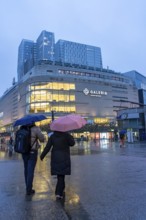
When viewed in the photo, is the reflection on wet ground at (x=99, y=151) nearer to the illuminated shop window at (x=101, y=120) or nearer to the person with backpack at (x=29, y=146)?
the person with backpack at (x=29, y=146)

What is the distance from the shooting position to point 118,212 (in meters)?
4.90

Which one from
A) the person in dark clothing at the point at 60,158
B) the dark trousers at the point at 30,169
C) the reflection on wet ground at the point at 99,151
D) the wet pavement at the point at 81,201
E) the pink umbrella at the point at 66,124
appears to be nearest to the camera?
the wet pavement at the point at 81,201

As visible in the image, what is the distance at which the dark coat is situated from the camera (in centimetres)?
620

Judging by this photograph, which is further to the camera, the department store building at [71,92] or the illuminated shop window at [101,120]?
the illuminated shop window at [101,120]

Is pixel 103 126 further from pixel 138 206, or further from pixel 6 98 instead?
pixel 138 206

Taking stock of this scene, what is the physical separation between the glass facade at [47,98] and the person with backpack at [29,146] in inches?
3933

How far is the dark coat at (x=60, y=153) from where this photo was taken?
20.3 ft

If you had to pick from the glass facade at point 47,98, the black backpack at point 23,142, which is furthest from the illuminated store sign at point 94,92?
the black backpack at point 23,142

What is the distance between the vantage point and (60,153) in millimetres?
6270

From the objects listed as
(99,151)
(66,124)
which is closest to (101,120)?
(99,151)

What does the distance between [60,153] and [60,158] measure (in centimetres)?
12

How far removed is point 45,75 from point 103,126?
104ft

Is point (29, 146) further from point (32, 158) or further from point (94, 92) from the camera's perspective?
point (94, 92)

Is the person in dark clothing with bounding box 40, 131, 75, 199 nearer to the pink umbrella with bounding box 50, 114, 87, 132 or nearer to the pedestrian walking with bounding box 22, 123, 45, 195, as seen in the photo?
the pink umbrella with bounding box 50, 114, 87, 132
